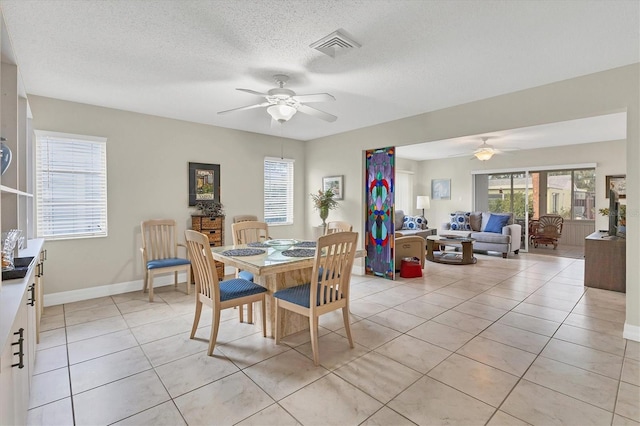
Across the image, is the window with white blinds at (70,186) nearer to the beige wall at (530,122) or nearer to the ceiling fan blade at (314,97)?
the ceiling fan blade at (314,97)

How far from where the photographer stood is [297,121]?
5.00 meters

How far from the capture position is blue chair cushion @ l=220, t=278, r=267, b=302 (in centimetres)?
273

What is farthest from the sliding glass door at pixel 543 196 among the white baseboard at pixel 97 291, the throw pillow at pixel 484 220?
the white baseboard at pixel 97 291

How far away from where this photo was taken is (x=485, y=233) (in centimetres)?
744

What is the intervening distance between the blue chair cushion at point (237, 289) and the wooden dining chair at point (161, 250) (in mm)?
1548

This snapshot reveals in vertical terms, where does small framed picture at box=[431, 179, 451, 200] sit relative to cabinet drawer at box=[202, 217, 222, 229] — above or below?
above

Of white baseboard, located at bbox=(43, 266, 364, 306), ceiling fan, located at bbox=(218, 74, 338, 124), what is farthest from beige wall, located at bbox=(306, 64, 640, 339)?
white baseboard, located at bbox=(43, 266, 364, 306)

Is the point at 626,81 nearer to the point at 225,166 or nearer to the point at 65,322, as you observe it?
the point at 225,166

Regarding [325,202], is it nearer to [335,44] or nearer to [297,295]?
[297,295]

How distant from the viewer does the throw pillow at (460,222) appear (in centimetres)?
799

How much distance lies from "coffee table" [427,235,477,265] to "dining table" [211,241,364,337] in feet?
13.1

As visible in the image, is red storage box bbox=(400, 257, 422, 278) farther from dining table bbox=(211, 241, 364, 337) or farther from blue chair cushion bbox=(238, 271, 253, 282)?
blue chair cushion bbox=(238, 271, 253, 282)

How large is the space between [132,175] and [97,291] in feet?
5.37

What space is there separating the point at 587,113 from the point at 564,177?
6490 mm
